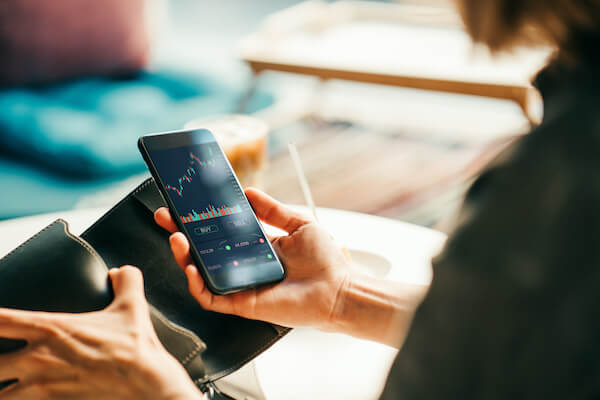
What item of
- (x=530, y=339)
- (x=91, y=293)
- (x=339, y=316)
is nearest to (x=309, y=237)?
(x=339, y=316)

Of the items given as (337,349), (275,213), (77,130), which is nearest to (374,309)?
(337,349)

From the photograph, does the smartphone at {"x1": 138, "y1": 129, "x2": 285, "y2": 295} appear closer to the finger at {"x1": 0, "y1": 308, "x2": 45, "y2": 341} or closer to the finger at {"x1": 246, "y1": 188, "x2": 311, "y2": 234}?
the finger at {"x1": 246, "y1": 188, "x2": 311, "y2": 234}

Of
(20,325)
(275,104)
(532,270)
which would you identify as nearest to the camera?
(532,270)

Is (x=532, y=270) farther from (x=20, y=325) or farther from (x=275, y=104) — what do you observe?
(x=275, y=104)

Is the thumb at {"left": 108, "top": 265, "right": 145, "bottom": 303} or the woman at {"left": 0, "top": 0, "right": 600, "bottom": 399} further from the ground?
the woman at {"left": 0, "top": 0, "right": 600, "bottom": 399}

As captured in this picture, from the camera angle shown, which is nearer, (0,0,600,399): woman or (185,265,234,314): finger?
(0,0,600,399): woman

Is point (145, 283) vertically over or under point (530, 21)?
under

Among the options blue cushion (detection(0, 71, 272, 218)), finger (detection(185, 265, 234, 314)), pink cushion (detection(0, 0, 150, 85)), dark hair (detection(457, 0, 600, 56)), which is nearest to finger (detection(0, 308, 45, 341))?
finger (detection(185, 265, 234, 314))

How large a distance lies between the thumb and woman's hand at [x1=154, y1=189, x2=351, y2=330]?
98 mm

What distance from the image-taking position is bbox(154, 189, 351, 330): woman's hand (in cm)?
58

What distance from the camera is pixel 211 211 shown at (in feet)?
2.13

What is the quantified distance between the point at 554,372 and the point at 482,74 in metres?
1.80

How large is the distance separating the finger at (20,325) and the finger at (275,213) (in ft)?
1.09

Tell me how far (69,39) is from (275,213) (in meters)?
1.41
